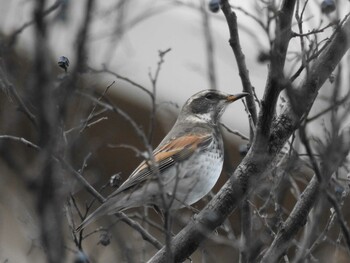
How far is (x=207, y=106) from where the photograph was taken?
8.93 meters

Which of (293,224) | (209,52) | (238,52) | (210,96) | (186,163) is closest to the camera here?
(209,52)

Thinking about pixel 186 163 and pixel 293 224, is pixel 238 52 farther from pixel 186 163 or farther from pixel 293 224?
pixel 186 163

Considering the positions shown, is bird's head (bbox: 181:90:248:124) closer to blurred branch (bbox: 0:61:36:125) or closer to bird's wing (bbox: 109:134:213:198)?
bird's wing (bbox: 109:134:213:198)

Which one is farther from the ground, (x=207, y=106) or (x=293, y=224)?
(x=207, y=106)

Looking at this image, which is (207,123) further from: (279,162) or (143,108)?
(143,108)

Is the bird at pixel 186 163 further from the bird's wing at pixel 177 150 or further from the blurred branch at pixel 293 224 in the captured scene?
the blurred branch at pixel 293 224

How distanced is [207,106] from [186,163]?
1411 millimetres

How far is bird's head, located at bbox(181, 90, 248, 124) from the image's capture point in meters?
8.76

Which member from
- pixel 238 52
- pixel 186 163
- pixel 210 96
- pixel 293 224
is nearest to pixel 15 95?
pixel 238 52

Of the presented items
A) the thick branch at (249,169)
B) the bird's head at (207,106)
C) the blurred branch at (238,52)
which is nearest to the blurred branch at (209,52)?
the blurred branch at (238,52)

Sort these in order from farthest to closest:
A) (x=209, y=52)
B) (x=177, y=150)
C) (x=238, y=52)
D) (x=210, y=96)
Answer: (x=210, y=96) → (x=177, y=150) → (x=238, y=52) → (x=209, y=52)

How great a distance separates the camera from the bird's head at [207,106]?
8.76 metres

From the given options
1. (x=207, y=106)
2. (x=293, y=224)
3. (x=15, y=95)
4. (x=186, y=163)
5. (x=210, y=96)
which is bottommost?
(x=186, y=163)

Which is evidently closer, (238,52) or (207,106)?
(238,52)
